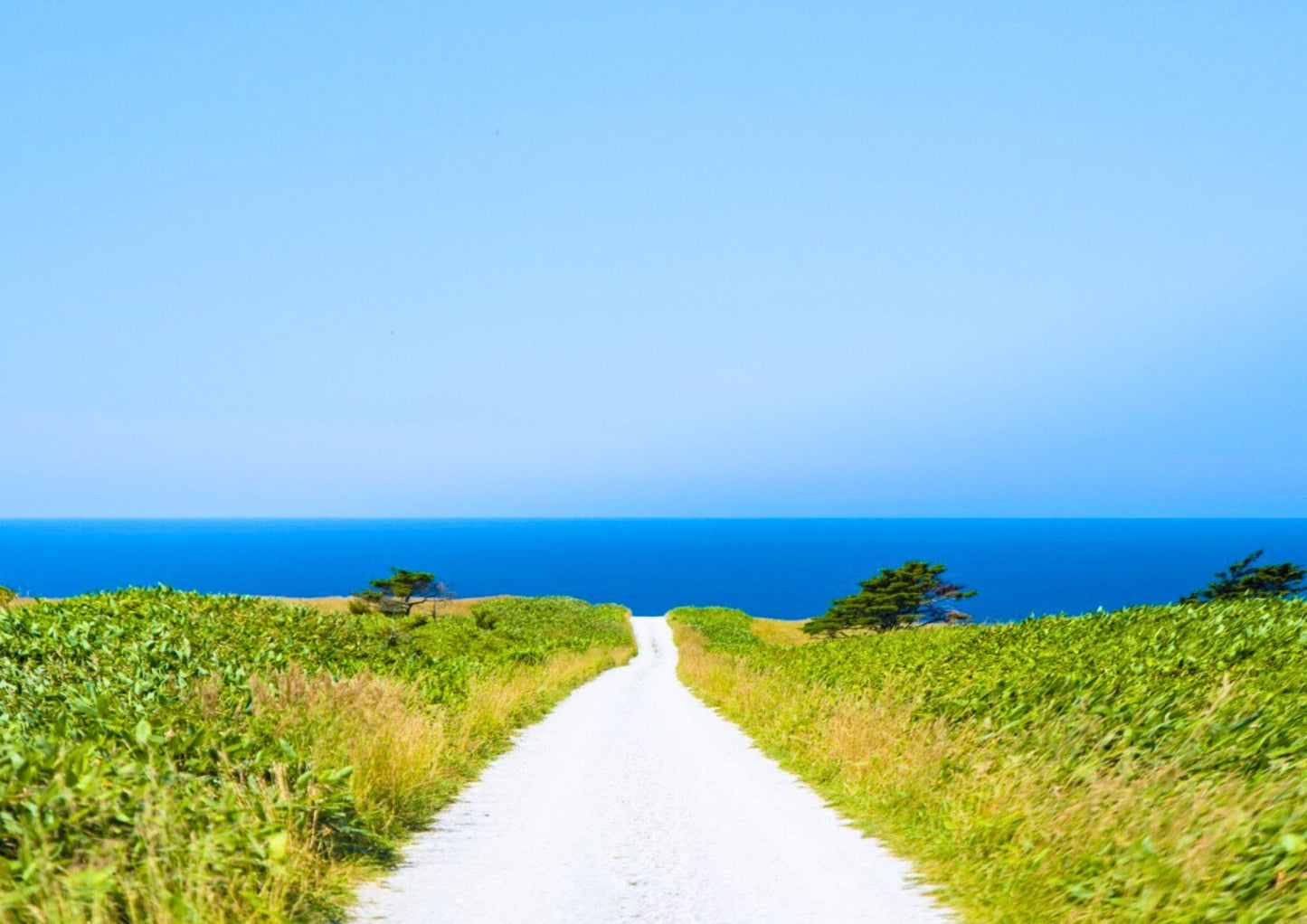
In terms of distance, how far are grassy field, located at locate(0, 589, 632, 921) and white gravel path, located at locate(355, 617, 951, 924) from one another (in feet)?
2.07

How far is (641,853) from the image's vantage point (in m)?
8.81

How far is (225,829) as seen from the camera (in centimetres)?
616

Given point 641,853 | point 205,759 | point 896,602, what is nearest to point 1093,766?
point 641,853

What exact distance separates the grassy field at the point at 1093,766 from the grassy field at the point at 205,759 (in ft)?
16.9

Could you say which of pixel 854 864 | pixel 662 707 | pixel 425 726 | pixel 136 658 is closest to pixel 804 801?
pixel 854 864

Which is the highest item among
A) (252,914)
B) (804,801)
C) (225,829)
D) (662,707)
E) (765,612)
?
(225,829)

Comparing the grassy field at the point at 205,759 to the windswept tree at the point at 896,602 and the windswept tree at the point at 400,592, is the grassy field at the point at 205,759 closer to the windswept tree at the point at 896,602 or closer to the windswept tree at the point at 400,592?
the windswept tree at the point at 400,592

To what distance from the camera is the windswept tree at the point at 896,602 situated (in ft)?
257

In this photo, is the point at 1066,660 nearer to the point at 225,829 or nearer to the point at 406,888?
the point at 406,888

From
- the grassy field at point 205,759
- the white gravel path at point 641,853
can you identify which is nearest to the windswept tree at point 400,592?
the grassy field at point 205,759

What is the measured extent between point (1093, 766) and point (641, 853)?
4.41 metres

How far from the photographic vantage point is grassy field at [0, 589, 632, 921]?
5516 millimetres

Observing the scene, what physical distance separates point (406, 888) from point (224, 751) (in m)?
1.93

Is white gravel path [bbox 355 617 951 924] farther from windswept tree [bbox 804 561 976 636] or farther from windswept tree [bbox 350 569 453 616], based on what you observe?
windswept tree [bbox 804 561 976 636]
